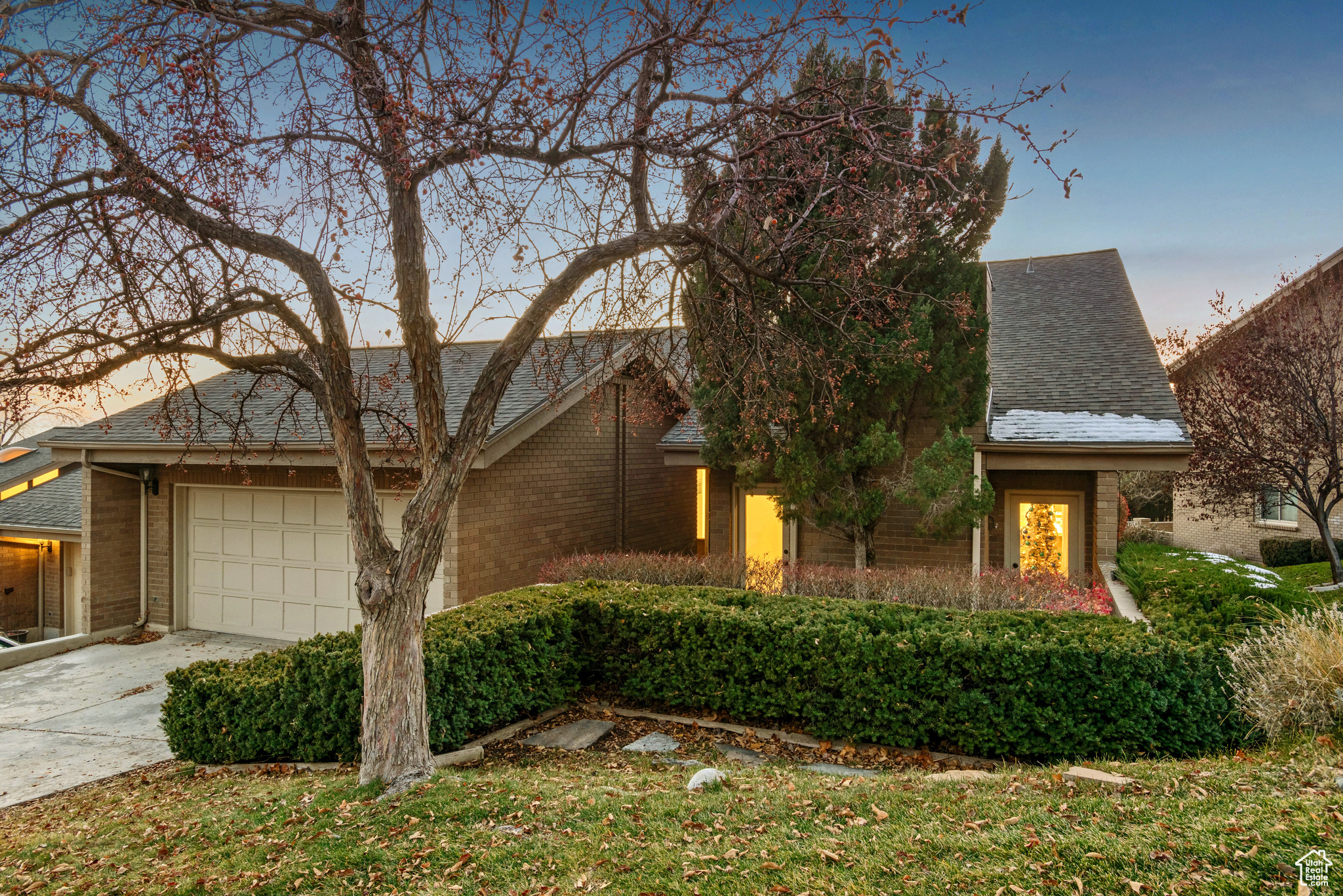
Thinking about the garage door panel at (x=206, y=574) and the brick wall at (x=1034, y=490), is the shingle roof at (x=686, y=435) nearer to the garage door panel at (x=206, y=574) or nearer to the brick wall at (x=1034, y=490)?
the brick wall at (x=1034, y=490)

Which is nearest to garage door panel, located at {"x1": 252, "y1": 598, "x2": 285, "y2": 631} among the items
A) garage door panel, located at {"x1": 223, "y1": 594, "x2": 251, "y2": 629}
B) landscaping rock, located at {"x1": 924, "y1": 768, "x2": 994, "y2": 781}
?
garage door panel, located at {"x1": 223, "y1": 594, "x2": 251, "y2": 629}

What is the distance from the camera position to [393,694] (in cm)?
482

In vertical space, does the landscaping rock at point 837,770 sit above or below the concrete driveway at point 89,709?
above

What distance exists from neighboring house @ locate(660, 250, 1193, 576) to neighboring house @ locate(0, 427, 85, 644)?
12.5m

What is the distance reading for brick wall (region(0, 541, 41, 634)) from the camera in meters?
14.7

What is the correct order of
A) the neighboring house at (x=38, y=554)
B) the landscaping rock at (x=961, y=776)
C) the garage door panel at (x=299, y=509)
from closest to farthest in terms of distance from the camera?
the landscaping rock at (x=961, y=776)
the garage door panel at (x=299, y=509)
the neighboring house at (x=38, y=554)

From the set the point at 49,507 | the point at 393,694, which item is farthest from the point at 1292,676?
the point at 49,507

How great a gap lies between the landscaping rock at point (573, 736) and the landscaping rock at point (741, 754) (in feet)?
3.59

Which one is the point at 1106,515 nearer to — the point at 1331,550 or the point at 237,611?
the point at 1331,550

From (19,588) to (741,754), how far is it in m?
16.9

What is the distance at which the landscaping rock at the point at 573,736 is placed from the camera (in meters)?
6.20

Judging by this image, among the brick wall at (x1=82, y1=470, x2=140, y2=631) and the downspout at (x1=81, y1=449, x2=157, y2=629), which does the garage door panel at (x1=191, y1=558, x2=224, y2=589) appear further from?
the brick wall at (x1=82, y1=470, x2=140, y2=631)

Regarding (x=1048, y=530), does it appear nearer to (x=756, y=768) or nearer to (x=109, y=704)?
(x=756, y=768)

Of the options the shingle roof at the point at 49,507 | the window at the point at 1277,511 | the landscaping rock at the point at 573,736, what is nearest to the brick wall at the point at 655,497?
the landscaping rock at the point at 573,736
